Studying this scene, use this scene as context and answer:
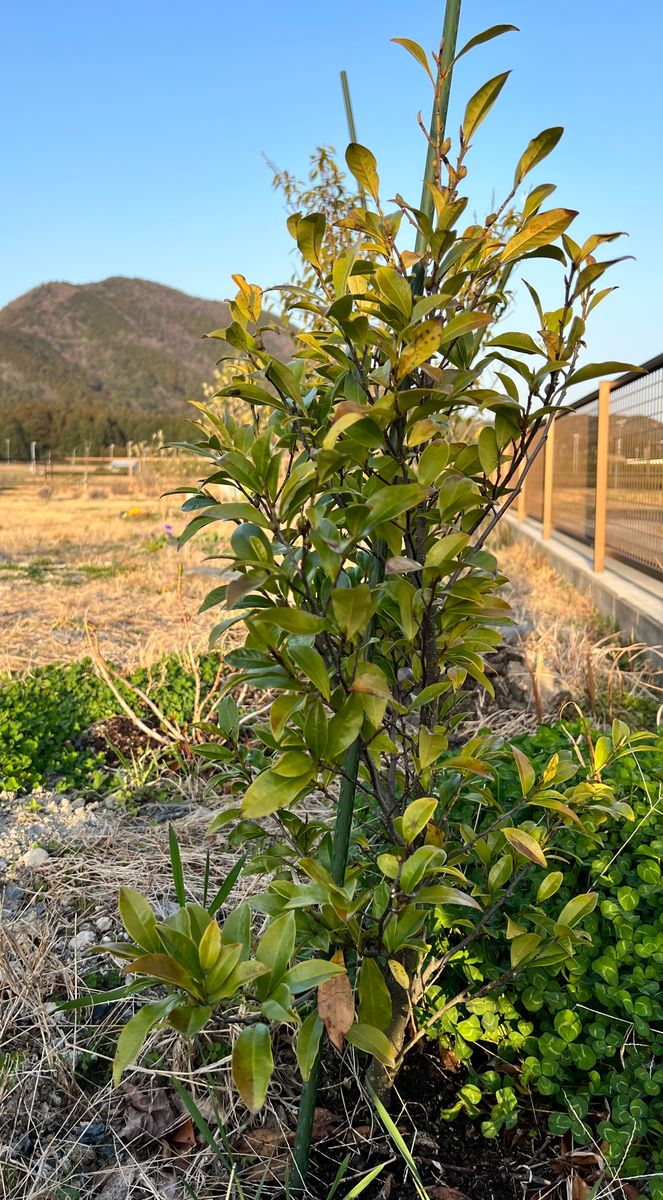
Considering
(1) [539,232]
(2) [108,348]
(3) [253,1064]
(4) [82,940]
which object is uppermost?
(2) [108,348]

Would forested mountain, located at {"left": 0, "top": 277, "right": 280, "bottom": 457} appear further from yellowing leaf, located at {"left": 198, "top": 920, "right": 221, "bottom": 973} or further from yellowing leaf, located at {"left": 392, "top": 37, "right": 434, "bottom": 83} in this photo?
yellowing leaf, located at {"left": 198, "top": 920, "right": 221, "bottom": 973}

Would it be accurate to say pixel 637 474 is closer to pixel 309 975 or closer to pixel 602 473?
pixel 602 473

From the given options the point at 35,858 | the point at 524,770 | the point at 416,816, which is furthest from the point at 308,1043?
the point at 35,858

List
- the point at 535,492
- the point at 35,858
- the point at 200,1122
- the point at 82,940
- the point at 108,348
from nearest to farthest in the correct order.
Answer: the point at 200,1122
the point at 82,940
the point at 35,858
the point at 535,492
the point at 108,348

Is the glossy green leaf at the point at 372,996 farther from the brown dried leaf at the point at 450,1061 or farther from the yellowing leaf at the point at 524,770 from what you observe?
the brown dried leaf at the point at 450,1061

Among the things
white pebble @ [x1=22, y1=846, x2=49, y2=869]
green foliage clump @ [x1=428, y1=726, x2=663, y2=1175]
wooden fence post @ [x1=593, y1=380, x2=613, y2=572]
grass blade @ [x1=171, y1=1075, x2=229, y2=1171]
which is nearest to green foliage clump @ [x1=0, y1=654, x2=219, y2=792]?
white pebble @ [x1=22, y1=846, x2=49, y2=869]

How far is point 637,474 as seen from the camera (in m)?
6.15

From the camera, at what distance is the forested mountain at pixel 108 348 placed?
92.0 m

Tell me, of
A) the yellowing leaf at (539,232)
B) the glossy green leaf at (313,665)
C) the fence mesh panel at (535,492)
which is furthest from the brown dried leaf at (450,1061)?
the fence mesh panel at (535,492)

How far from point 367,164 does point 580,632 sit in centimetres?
428

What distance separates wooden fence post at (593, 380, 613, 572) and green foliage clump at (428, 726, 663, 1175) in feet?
18.2

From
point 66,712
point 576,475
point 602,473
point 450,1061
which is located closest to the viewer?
point 450,1061

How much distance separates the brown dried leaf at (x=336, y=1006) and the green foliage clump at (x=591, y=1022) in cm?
48

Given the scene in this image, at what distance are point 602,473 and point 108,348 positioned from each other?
10556 centimetres
